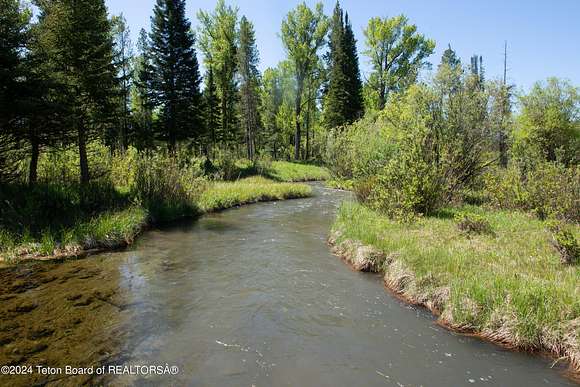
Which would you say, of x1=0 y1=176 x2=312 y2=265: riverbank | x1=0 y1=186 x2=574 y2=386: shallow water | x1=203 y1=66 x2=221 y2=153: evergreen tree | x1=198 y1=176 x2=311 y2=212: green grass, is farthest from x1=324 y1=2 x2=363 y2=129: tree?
x1=0 y1=186 x2=574 y2=386: shallow water

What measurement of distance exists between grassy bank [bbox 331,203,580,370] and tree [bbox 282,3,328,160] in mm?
35205

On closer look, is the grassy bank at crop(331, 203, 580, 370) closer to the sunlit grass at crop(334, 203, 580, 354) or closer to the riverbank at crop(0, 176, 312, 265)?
the sunlit grass at crop(334, 203, 580, 354)

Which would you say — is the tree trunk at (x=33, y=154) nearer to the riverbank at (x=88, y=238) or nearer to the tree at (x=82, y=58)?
the tree at (x=82, y=58)

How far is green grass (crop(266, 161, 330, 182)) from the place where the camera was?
31791 mm

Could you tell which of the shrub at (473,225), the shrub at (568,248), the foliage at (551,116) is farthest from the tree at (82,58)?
the foliage at (551,116)

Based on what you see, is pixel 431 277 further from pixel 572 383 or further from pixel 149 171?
pixel 149 171

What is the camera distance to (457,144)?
1304cm

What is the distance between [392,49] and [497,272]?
3973 centimetres

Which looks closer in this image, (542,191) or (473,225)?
(473,225)

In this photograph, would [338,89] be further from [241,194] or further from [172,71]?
[241,194]

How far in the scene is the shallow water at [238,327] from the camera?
15.7 ft

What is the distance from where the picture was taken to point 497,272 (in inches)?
257

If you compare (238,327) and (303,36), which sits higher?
(303,36)

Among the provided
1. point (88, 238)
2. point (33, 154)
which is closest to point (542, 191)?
point (88, 238)
